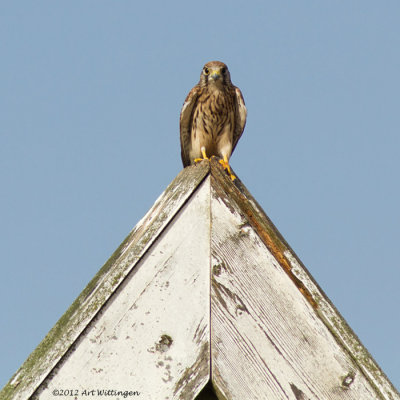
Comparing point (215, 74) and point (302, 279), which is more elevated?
point (215, 74)

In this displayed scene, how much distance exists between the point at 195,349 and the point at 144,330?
8.7 inches

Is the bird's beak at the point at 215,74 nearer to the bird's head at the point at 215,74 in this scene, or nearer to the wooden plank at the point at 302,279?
the bird's head at the point at 215,74

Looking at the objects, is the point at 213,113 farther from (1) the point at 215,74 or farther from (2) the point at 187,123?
(1) the point at 215,74

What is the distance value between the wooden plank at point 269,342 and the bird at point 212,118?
15.5 feet

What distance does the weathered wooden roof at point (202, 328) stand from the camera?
2969 millimetres

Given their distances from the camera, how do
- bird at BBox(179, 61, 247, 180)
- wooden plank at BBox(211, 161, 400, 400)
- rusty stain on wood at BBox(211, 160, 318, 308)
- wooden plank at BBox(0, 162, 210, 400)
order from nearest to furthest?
wooden plank at BBox(0, 162, 210, 400)
wooden plank at BBox(211, 161, 400, 400)
rusty stain on wood at BBox(211, 160, 318, 308)
bird at BBox(179, 61, 247, 180)

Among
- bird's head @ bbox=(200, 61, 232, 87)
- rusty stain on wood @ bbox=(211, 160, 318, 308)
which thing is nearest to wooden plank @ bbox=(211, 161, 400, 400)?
rusty stain on wood @ bbox=(211, 160, 318, 308)

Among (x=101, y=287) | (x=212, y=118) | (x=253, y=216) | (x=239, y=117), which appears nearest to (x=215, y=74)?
(x=239, y=117)

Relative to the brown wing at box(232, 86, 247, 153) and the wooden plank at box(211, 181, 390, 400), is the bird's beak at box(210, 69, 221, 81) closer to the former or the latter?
the brown wing at box(232, 86, 247, 153)

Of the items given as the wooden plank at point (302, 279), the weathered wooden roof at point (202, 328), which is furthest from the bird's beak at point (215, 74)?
the weathered wooden roof at point (202, 328)

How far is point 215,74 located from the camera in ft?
29.0

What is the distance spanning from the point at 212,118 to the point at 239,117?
0.44 metres

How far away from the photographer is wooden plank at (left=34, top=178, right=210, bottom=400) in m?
2.96

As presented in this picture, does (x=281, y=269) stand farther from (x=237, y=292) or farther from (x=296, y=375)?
(x=296, y=375)
